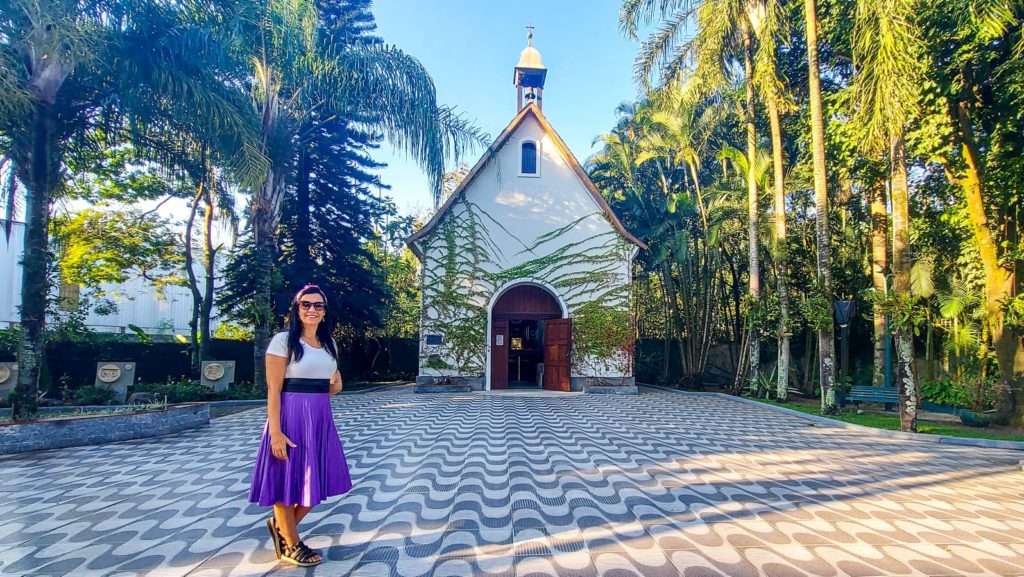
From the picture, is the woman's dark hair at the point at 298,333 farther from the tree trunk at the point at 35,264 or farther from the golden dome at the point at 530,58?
the golden dome at the point at 530,58

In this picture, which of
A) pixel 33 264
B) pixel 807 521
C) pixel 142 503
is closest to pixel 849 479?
pixel 807 521

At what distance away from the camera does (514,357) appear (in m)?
19.6

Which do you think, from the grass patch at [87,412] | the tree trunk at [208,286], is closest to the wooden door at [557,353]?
the grass patch at [87,412]

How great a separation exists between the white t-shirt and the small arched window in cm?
1279

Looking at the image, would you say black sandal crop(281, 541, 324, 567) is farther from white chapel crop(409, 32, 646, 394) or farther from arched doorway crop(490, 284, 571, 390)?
arched doorway crop(490, 284, 571, 390)

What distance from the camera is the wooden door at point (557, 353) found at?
14758 millimetres

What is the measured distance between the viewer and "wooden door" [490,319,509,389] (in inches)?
586

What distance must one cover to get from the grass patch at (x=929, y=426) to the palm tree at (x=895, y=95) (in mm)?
650

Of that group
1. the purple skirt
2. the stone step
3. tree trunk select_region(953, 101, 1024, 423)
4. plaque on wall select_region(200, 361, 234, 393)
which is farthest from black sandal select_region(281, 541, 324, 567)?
tree trunk select_region(953, 101, 1024, 423)

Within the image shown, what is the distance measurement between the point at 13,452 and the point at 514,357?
582 inches

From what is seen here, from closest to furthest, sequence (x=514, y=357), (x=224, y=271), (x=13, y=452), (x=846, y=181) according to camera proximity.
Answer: (x=13, y=452), (x=846, y=181), (x=224, y=271), (x=514, y=357)

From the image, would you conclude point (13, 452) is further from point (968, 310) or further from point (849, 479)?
point (968, 310)

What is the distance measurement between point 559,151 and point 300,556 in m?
13.8

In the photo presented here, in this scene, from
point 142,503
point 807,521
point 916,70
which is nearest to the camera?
point 807,521
